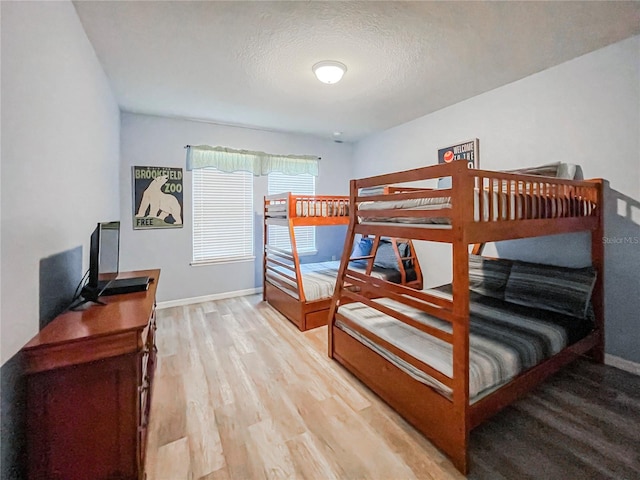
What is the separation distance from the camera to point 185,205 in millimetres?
3789

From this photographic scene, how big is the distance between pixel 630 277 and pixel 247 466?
2.97 meters

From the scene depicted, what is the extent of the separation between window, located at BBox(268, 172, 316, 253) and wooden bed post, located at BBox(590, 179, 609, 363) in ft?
11.2

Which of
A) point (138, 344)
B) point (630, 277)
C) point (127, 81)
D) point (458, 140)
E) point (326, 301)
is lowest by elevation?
point (326, 301)

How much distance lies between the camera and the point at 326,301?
3.09 metres

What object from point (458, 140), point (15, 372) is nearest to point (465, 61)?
point (458, 140)

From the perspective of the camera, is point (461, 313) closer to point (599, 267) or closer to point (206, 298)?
point (599, 267)

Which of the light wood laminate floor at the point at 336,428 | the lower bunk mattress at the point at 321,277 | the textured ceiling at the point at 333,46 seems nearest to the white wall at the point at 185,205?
the textured ceiling at the point at 333,46

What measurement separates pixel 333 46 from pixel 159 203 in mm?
2817

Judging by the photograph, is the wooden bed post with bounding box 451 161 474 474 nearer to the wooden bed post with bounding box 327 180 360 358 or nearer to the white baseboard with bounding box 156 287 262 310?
the wooden bed post with bounding box 327 180 360 358

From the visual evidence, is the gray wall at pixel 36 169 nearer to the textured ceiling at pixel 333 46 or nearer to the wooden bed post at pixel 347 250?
the textured ceiling at pixel 333 46

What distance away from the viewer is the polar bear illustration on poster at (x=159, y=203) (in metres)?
3.55

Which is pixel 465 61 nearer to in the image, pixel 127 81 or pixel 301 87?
pixel 301 87

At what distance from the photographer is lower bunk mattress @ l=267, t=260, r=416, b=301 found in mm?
3078

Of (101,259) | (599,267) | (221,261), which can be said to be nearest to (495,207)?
(599,267)
